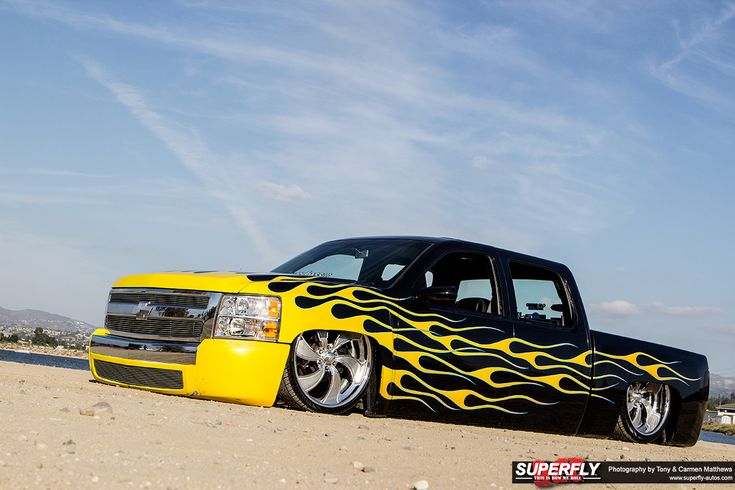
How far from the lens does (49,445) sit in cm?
421

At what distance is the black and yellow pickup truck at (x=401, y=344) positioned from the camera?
6.63 metres

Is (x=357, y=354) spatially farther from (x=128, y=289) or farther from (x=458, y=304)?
(x=128, y=289)

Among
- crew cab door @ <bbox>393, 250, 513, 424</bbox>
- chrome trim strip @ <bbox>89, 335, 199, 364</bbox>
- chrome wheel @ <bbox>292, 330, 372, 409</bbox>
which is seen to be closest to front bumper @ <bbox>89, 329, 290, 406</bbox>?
chrome trim strip @ <bbox>89, 335, 199, 364</bbox>

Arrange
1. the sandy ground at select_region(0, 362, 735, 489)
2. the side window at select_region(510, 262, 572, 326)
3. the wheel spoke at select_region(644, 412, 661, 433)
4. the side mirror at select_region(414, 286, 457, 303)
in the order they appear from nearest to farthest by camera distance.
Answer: the sandy ground at select_region(0, 362, 735, 489)
the side mirror at select_region(414, 286, 457, 303)
the side window at select_region(510, 262, 572, 326)
the wheel spoke at select_region(644, 412, 661, 433)

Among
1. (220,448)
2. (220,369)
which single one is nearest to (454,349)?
(220,369)

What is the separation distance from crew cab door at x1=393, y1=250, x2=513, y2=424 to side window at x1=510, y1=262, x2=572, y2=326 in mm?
360

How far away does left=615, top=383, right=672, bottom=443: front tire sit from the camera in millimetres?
8930

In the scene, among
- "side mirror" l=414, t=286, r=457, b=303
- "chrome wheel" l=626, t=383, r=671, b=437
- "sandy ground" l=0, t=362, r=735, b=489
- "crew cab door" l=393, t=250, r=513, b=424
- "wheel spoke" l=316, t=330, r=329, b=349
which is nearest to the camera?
"sandy ground" l=0, t=362, r=735, b=489

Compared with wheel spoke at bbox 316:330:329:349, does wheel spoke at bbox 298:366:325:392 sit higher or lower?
lower

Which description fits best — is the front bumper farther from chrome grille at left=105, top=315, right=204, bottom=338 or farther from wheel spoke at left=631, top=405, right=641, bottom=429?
wheel spoke at left=631, top=405, right=641, bottom=429

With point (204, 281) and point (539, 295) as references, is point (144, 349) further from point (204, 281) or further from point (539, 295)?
point (539, 295)

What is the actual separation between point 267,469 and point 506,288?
4389mm

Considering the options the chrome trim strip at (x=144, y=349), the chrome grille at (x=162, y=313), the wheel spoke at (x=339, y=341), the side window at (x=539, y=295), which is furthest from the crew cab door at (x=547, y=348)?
the chrome trim strip at (x=144, y=349)

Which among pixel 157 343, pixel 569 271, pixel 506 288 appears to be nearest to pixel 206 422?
pixel 157 343
